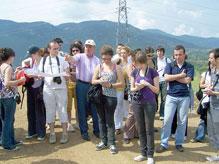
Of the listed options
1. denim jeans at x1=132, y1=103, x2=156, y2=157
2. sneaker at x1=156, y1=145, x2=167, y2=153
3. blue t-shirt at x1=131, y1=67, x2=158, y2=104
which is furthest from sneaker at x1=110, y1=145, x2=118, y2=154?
blue t-shirt at x1=131, y1=67, x2=158, y2=104

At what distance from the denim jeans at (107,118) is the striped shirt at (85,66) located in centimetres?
97

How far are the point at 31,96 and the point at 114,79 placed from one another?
2245 millimetres

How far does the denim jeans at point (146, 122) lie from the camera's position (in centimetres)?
728

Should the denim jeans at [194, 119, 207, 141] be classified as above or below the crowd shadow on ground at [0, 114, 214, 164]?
above

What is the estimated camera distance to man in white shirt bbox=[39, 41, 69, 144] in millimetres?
8398

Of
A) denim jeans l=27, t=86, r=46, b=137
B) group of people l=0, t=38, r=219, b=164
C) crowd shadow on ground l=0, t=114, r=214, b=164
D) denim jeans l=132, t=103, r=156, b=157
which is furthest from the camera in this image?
denim jeans l=27, t=86, r=46, b=137

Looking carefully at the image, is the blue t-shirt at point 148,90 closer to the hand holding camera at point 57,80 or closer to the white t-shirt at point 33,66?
the hand holding camera at point 57,80

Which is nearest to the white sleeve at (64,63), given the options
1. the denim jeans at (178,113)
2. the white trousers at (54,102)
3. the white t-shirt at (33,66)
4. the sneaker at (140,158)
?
the white trousers at (54,102)

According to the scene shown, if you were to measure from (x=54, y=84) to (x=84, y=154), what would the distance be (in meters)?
1.65

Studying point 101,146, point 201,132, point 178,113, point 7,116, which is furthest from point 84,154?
point 201,132

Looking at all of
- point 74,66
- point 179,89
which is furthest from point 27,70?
point 179,89

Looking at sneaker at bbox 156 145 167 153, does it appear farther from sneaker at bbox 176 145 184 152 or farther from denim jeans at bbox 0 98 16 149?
denim jeans at bbox 0 98 16 149

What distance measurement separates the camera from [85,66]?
870 cm

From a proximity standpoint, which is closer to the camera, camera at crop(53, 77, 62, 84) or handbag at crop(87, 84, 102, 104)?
handbag at crop(87, 84, 102, 104)
